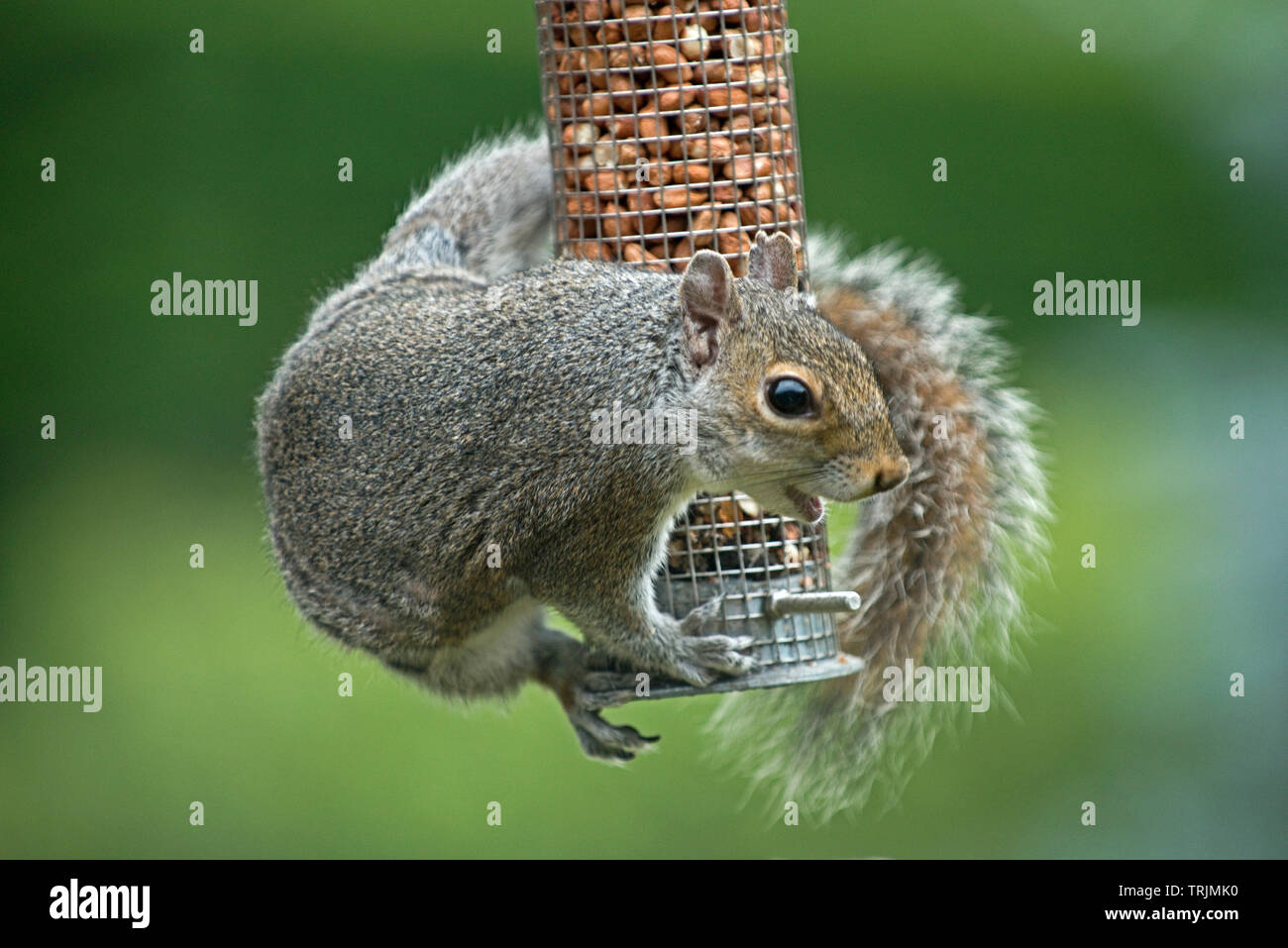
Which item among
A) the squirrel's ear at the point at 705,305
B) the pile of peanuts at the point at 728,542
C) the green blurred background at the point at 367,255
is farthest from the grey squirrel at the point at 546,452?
the green blurred background at the point at 367,255

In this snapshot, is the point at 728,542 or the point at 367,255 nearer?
the point at 728,542

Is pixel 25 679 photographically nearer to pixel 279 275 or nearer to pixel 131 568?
pixel 131 568

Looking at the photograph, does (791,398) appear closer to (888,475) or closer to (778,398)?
(778,398)

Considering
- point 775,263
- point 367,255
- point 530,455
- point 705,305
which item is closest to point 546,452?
point 530,455

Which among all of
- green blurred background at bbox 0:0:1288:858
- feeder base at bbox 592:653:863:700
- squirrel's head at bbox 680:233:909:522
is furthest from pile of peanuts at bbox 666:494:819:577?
green blurred background at bbox 0:0:1288:858

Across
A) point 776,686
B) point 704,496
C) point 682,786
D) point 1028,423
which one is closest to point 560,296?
point 704,496

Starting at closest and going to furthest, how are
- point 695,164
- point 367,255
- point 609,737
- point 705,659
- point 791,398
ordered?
1. point 791,398
2. point 705,659
3. point 695,164
4. point 609,737
5. point 367,255
